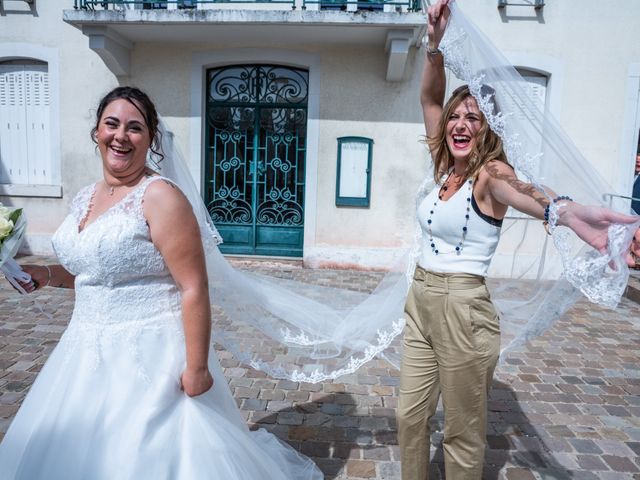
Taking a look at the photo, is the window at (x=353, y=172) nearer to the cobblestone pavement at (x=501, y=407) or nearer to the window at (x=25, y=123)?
the cobblestone pavement at (x=501, y=407)

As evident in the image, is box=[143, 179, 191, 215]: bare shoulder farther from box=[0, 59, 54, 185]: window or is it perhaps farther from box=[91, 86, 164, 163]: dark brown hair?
box=[0, 59, 54, 185]: window

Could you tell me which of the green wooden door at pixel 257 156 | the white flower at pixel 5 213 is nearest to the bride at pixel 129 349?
the white flower at pixel 5 213

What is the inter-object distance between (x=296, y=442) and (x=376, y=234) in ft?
19.2

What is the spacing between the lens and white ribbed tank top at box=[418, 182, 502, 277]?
2.24m

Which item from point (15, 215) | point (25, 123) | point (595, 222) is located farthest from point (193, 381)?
point (25, 123)

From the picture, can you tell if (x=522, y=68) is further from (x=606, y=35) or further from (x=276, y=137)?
(x=276, y=137)

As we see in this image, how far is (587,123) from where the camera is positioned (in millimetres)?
8594

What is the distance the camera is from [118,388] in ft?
6.14

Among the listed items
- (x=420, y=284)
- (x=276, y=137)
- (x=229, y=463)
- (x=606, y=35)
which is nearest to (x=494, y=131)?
(x=420, y=284)

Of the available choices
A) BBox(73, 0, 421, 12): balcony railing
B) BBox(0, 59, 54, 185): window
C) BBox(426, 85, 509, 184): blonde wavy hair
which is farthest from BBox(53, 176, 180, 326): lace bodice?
BBox(0, 59, 54, 185): window

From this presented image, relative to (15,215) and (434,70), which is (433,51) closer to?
(434,70)

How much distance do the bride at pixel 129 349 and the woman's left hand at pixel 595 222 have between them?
1389 millimetres

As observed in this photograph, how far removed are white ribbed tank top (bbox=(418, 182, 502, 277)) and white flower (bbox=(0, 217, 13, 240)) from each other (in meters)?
1.92

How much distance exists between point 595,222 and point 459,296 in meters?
0.63
